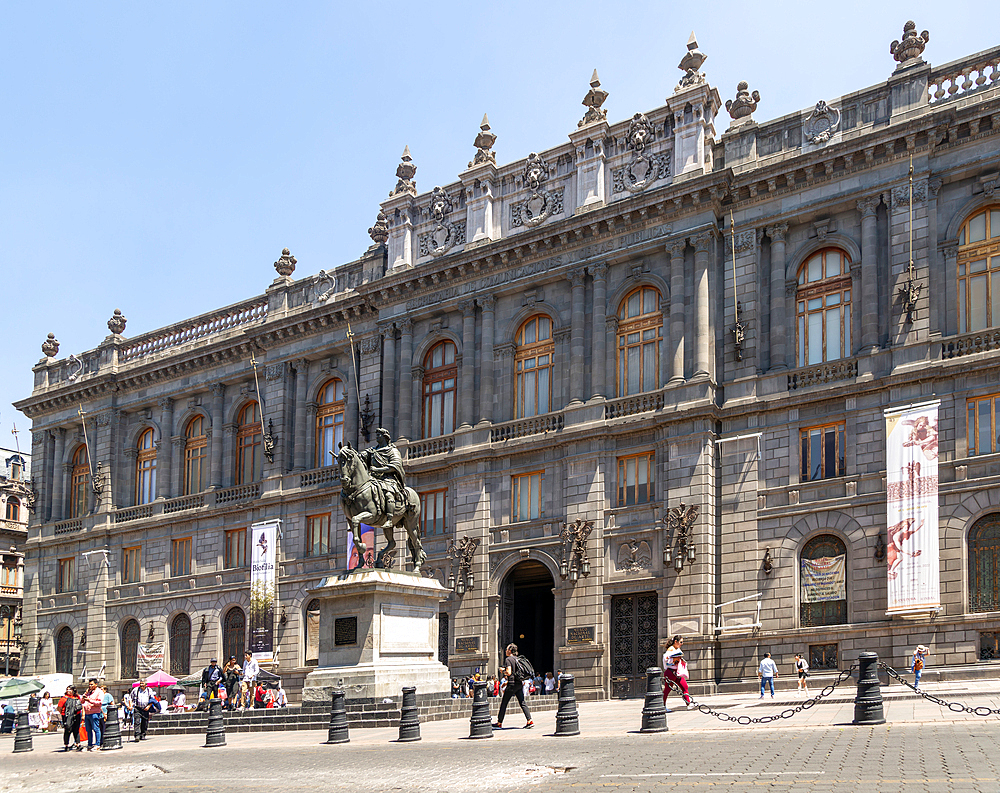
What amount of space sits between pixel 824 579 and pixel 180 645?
106 feet

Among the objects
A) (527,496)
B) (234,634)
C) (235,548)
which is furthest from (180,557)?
(527,496)

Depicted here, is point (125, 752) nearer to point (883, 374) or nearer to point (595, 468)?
point (595, 468)

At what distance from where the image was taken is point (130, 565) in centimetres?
5884

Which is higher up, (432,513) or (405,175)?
(405,175)

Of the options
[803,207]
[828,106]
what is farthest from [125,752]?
[828,106]

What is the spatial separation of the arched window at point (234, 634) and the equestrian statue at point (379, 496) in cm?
2426

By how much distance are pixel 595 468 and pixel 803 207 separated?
11385mm

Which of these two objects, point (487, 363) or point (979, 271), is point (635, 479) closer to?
point (487, 363)

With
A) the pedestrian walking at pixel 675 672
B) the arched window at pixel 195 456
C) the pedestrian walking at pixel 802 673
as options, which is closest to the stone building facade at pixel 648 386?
the arched window at pixel 195 456

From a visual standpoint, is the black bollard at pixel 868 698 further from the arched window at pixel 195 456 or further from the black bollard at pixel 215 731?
the arched window at pixel 195 456

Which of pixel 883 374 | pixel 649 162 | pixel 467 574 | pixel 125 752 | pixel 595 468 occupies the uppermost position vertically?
pixel 649 162

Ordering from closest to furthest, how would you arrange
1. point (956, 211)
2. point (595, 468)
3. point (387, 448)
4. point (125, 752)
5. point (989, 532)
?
point (125, 752) < point (387, 448) < point (989, 532) < point (956, 211) < point (595, 468)

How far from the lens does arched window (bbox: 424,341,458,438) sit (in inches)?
1877

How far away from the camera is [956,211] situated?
36125mm
